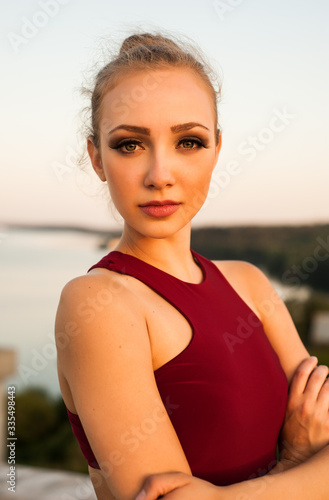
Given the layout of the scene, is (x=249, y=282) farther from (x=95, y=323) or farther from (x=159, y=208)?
(x=95, y=323)

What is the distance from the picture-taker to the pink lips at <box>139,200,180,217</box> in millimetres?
1455

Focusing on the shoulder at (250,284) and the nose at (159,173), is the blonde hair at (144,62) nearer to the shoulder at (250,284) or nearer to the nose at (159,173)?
the nose at (159,173)

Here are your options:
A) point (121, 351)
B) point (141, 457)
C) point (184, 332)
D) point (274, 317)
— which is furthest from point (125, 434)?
point (274, 317)

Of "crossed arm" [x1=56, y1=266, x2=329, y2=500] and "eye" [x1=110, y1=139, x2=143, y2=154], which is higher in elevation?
"eye" [x1=110, y1=139, x2=143, y2=154]

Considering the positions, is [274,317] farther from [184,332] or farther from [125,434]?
[125,434]

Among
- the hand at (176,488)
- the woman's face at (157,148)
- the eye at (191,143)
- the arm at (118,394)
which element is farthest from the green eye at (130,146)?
the hand at (176,488)

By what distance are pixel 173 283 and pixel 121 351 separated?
0.32 metres

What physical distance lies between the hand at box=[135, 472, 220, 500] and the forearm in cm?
4

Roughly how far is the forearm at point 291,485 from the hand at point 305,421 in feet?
0.30

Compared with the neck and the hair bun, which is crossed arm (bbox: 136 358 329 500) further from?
the hair bun

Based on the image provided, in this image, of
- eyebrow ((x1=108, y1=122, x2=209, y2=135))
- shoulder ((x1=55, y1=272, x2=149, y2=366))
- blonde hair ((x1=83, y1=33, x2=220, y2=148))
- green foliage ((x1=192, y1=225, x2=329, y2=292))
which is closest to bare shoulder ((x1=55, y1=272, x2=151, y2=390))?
shoulder ((x1=55, y1=272, x2=149, y2=366))

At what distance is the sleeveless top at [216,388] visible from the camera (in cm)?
138

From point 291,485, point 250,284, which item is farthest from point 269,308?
point 291,485

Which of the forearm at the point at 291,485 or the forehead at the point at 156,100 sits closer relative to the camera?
the forearm at the point at 291,485
